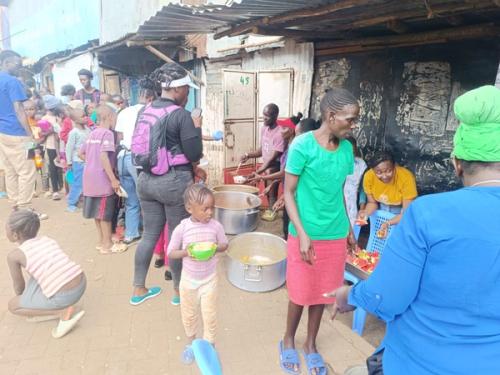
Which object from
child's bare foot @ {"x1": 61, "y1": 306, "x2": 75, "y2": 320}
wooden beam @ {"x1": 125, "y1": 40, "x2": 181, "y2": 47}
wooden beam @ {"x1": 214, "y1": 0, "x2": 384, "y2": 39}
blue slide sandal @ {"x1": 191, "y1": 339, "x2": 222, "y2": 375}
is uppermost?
wooden beam @ {"x1": 125, "y1": 40, "x2": 181, "y2": 47}

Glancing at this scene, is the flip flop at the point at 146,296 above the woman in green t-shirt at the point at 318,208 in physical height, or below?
below

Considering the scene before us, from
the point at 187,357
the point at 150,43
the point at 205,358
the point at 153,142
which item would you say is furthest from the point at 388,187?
the point at 150,43

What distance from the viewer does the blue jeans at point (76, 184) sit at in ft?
17.6

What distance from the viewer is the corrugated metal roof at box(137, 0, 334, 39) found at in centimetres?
285

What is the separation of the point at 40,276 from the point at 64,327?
1.48ft

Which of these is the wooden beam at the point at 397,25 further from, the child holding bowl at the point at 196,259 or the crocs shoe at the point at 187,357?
the crocs shoe at the point at 187,357

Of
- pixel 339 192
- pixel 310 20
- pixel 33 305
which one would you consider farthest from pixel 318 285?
pixel 310 20

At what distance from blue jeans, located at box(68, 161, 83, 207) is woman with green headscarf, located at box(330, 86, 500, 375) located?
514 cm

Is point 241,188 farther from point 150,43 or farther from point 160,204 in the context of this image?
point 150,43

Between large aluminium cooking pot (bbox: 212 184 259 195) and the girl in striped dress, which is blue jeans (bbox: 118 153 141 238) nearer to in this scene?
large aluminium cooking pot (bbox: 212 184 259 195)

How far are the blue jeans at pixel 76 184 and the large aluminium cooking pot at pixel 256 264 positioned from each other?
292 cm

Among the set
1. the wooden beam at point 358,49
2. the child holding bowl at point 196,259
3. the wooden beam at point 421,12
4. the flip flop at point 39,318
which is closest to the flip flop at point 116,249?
the flip flop at point 39,318

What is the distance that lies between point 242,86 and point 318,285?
178 inches

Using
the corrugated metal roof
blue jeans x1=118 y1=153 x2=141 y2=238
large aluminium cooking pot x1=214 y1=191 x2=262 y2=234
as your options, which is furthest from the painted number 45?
blue jeans x1=118 y1=153 x2=141 y2=238
